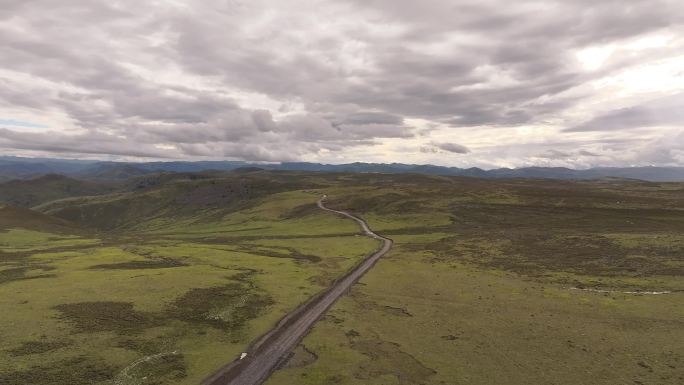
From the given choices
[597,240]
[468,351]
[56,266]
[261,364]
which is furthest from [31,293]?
[597,240]

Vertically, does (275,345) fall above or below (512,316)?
below

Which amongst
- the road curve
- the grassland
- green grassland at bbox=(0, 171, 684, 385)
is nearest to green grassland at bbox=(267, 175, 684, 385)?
green grassland at bbox=(0, 171, 684, 385)

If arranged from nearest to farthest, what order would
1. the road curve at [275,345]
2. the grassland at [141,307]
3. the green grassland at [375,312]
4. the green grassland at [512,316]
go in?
1. the road curve at [275,345]
2. the grassland at [141,307]
3. the green grassland at [375,312]
4. the green grassland at [512,316]

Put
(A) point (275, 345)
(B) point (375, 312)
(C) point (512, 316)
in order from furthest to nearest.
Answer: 1. (B) point (375, 312)
2. (C) point (512, 316)
3. (A) point (275, 345)

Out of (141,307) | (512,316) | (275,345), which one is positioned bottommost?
(275,345)

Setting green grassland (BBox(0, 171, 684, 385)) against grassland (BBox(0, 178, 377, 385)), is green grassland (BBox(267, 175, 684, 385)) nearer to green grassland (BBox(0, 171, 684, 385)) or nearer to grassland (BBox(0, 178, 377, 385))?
green grassland (BBox(0, 171, 684, 385))

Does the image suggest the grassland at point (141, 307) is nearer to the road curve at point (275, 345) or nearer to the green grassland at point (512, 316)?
the road curve at point (275, 345)

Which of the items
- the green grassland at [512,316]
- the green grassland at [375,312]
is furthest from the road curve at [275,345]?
the green grassland at [512,316]

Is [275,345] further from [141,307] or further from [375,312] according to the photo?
[141,307]

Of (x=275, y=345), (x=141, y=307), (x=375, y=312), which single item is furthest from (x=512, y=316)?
(x=141, y=307)

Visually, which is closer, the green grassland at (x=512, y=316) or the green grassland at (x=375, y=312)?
the green grassland at (x=375, y=312)
